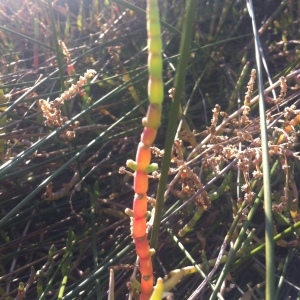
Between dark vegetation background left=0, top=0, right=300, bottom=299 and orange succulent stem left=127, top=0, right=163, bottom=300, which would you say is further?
dark vegetation background left=0, top=0, right=300, bottom=299

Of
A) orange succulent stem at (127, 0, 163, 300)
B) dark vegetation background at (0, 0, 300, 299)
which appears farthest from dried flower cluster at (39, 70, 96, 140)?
orange succulent stem at (127, 0, 163, 300)

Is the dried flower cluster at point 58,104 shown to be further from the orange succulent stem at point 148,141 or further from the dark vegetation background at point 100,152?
the orange succulent stem at point 148,141

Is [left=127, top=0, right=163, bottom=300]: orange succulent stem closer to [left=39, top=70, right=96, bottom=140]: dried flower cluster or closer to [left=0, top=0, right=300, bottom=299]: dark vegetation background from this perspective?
[left=0, top=0, right=300, bottom=299]: dark vegetation background

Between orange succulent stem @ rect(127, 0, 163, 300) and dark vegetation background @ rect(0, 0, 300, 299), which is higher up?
orange succulent stem @ rect(127, 0, 163, 300)

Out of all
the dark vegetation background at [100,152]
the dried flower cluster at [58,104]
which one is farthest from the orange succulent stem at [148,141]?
the dried flower cluster at [58,104]

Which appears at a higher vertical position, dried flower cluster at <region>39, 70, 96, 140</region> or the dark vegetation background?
dried flower cluster at <region>39, 70, 96, 140</region>

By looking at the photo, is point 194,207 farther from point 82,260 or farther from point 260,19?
point 260,19
